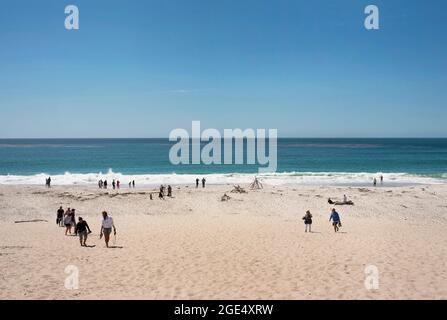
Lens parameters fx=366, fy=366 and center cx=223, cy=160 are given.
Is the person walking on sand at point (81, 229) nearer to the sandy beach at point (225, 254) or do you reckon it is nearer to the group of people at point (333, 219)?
the sandy beach at point (225, 254)

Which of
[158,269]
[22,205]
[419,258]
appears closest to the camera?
[158,269]

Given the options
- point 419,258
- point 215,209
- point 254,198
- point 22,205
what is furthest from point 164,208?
point 419,258

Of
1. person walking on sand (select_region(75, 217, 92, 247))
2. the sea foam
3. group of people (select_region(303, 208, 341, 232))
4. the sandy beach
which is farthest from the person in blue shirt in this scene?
the sea foam

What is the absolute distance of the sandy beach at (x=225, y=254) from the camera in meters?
9.06

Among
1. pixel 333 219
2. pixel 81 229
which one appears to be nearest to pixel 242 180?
pixel 333 219

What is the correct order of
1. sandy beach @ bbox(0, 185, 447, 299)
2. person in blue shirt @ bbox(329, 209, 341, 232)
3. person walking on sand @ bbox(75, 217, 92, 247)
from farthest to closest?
person in blue shirt @ bbox(329, 209, 341, 232) < person walking on sand @ bbox(75, 217, 92, 247) < sandy beach @ bbox(0, 185, 447, 299)

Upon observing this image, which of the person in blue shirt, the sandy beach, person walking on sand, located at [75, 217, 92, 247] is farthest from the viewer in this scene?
the person in blue shirt

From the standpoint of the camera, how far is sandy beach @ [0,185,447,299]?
906cm

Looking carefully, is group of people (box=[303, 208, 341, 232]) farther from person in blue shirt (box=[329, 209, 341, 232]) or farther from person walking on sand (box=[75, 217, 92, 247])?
person walking on sand (box=[75, 217, 92, 247])

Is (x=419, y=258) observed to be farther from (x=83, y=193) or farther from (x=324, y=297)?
(x=83, y=193)

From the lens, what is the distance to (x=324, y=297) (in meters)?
8.56

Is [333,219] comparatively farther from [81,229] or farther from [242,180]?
[242,180]

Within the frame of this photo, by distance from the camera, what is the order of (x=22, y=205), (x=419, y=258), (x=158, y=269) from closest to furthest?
(x=158, y=269) < (x=419, y=258) < (x=22, y=205)
